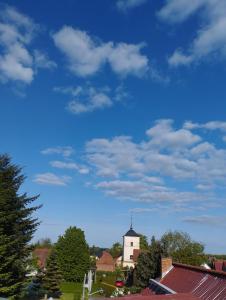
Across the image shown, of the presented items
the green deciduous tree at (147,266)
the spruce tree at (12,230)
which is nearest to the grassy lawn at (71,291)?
the green deciduous tree at (147,266)

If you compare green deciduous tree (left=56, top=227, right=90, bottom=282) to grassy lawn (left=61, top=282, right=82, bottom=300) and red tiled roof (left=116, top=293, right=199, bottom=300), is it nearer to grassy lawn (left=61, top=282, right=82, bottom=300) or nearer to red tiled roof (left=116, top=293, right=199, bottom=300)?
grassy lawn (left=61, top=282, right=82, bottom=300)

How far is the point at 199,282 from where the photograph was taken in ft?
60.0

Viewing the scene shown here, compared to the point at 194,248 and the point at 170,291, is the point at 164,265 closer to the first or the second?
the point at 170,291

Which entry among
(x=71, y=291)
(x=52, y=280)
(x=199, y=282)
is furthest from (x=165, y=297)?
(x=71, y=291)

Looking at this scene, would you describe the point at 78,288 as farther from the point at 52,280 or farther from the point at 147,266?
the point at 147,266

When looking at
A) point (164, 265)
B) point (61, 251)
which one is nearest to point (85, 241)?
point (61, 251)

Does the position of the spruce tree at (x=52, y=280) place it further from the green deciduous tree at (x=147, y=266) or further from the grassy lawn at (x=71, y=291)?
the green deciduous tree at (x=147, y=266)

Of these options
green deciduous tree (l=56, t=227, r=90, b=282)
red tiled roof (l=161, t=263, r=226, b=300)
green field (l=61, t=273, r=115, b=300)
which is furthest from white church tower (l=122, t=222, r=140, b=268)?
red tiled roof (l=161, t=263, r=226, b=300)

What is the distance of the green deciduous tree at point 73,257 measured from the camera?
83.2 meters

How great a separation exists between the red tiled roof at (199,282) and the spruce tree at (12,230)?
13329mm

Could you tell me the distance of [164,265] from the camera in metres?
27.6

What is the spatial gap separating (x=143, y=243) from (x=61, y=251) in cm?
4919

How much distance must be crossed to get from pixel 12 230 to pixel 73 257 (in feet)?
166

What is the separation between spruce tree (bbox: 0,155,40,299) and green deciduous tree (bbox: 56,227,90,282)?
155 ft
